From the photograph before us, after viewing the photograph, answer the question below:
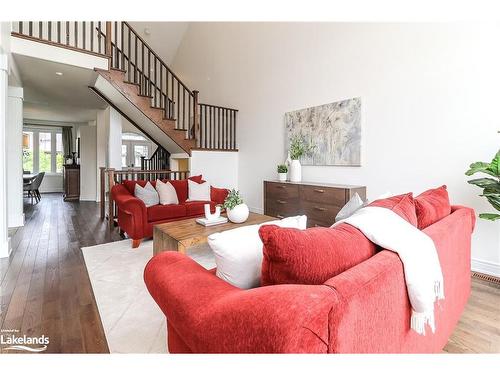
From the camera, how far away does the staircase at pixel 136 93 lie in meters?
4.57

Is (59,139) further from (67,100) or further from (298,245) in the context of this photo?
(298,245)

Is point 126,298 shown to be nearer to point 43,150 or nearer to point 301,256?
point 301,256

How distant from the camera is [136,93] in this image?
4.89m

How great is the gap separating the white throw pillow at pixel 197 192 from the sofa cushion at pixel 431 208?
3202 mm

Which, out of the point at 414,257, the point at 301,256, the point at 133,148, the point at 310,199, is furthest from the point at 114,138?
the point at 133,148

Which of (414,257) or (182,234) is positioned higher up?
(414,257)

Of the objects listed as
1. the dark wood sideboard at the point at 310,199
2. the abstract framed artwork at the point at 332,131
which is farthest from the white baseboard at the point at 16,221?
the abstract framed artwork at the point at 332,131

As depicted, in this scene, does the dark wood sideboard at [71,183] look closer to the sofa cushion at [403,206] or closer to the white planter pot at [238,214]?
the white planter pot at [238,214]

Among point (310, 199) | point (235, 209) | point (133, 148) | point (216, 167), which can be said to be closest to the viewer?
point (235, 209)

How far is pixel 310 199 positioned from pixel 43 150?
33.0ft

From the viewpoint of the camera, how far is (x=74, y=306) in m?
2.00

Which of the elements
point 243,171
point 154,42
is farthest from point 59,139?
point 243,171

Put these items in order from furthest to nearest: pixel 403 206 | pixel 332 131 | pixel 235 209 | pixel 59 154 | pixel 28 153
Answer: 1. pixel 59 154
2. pixel 28 153
3. pixel 332 131
4. pixel 235 209
5. pixel 403 206
